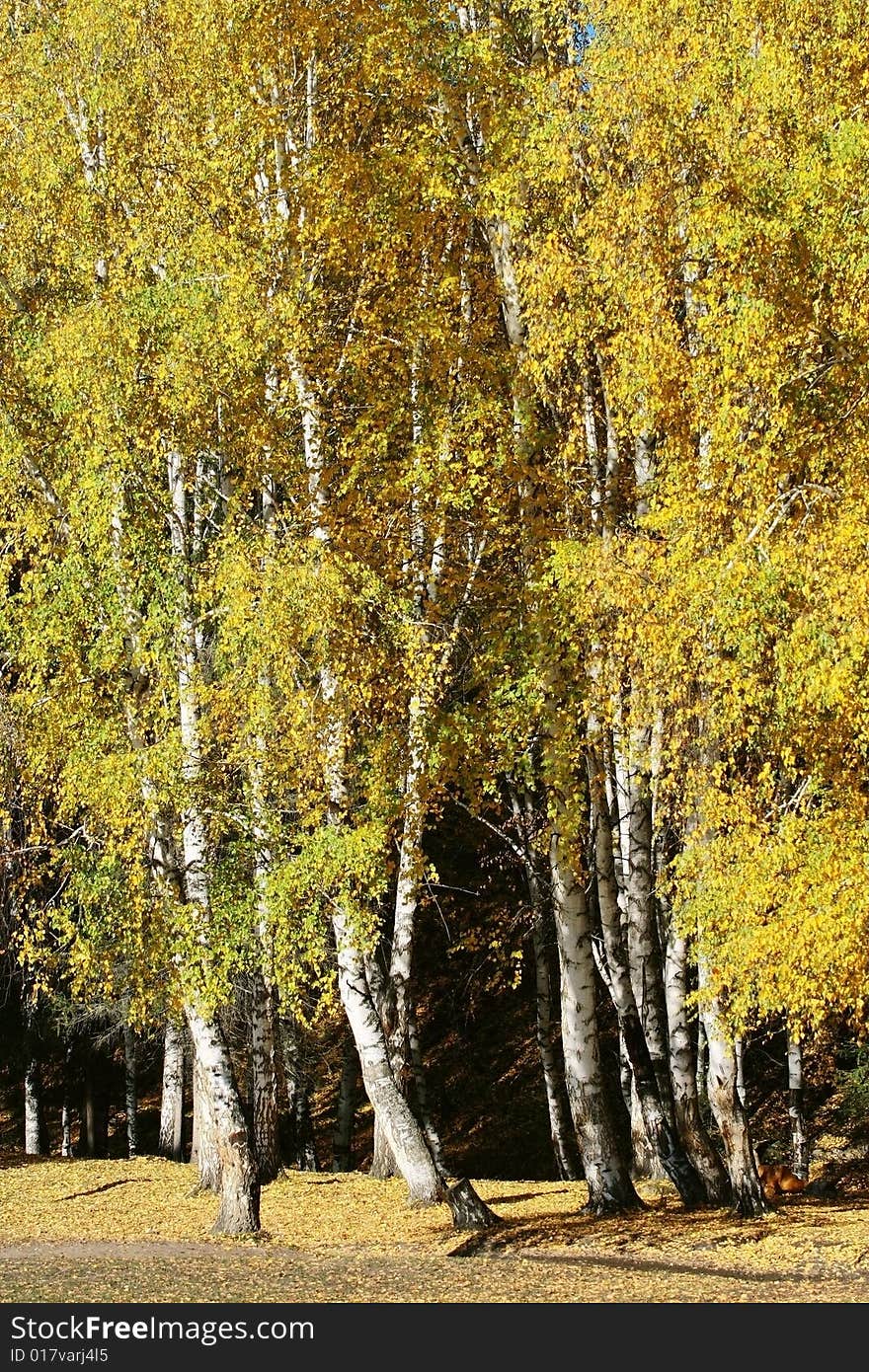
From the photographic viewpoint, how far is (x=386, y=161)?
14945mm

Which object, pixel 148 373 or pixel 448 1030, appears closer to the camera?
pixel 148 373

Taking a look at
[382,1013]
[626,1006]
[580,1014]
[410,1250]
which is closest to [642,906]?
[626,1006]

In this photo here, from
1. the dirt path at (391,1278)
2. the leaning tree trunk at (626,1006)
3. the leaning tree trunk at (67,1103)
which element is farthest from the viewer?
the leaning tree trunk at (67,1103)

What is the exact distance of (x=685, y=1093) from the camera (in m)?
15.6

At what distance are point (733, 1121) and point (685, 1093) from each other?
1.33m

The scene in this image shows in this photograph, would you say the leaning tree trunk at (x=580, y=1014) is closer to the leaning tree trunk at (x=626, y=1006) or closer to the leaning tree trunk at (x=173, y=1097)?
the leaning tree trunk at (x=626, y=1006)

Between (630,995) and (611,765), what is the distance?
2.90 meters

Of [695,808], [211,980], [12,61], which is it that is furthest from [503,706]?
[12,61]

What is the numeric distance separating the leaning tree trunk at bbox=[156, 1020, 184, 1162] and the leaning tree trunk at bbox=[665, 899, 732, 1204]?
9701mm

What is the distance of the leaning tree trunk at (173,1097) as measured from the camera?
23.0 m

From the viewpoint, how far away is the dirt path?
1017 centimetres

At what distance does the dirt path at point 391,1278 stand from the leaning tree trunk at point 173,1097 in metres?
9.90

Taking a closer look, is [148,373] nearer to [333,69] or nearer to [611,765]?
[333,69]

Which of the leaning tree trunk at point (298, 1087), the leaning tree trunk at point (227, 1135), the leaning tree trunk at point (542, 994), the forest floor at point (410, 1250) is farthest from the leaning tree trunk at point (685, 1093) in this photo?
the leaning tree trunk at point (298, 1087)
